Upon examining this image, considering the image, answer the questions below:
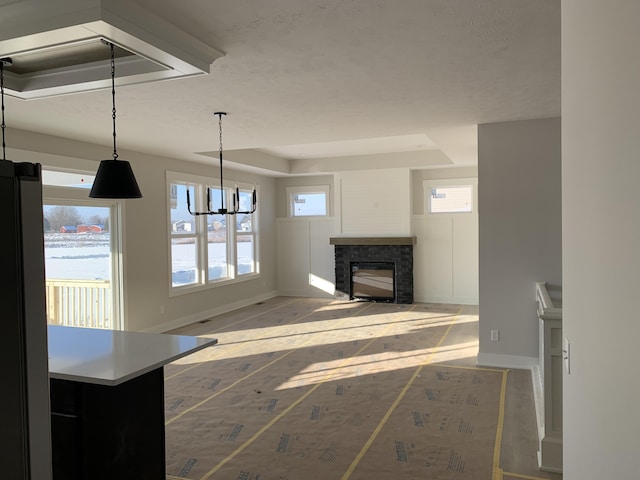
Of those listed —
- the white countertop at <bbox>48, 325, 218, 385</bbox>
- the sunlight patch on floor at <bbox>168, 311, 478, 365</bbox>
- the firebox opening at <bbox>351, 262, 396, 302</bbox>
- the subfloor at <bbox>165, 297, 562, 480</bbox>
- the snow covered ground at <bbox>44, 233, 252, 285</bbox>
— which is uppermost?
the snow covered ground at <bbox>44, 233, 252, 285</bbox>

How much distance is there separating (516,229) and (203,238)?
4.96 meters

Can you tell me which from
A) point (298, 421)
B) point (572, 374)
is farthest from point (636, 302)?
point (298, 421)

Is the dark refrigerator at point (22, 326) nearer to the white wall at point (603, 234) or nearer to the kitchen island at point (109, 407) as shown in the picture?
the white wall at point (603, 234)

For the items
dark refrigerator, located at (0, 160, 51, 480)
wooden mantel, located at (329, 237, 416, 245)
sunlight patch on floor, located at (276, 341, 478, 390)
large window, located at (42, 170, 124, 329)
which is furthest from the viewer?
wooden mantel, located at (329, 237, 416, 245)

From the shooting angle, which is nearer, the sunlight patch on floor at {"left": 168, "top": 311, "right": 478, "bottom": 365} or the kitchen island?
the kitchen island

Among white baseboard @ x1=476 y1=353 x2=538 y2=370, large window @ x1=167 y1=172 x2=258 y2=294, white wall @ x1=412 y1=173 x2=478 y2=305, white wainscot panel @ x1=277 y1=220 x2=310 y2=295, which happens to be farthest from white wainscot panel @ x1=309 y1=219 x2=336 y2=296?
white baseboard @ x1=476 y1=353 x2=538 y2=370

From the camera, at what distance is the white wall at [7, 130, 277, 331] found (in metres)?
5.60

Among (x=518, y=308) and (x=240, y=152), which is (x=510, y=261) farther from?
(x=240, y=152)

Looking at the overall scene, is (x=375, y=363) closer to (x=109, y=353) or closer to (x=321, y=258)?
(x=109, y=353)

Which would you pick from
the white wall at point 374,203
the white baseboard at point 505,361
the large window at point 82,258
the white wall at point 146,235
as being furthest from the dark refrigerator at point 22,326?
the white wall at point 374,203

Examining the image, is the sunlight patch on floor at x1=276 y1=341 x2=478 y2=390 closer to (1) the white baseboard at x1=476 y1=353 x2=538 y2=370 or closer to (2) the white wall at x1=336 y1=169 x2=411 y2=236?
(1) the white baseboard at x1=476 y1=353 x2=538 y2=370

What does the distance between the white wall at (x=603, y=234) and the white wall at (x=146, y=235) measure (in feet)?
17.7

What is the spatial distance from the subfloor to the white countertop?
866 millimetres

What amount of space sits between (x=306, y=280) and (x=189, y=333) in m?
3.74
